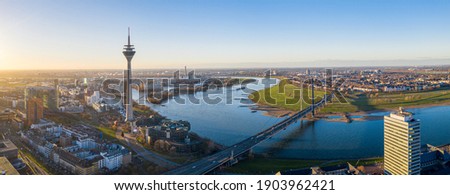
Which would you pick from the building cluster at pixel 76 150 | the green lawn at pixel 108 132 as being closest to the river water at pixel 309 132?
the green lawn at pixel 108 132

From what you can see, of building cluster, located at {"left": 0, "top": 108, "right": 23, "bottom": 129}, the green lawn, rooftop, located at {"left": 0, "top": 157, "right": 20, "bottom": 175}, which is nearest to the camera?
rooftop, located at {"left": 0, "top": 157, "right": 20, "bottom": 175}

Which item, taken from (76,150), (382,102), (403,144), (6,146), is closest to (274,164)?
(403,144)

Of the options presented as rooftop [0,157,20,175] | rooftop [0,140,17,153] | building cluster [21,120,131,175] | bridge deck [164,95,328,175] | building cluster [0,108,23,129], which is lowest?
bridge deck [164,95,328,175]

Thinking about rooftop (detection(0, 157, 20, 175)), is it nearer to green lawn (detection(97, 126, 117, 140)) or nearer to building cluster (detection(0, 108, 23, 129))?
green lawn (detection(97, 126, 117, 140))

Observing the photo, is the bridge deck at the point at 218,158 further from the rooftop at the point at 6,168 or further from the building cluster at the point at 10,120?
the building cluster at the point at 10,120

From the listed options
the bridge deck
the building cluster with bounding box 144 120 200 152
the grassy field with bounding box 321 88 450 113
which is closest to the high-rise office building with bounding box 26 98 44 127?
the building cluster with bounding box 144 120 200 152

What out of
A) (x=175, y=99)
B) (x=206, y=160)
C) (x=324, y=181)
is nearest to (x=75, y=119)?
(x=206, y=160)

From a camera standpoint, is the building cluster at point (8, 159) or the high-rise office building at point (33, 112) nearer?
the building cluster at point (8, 159)
